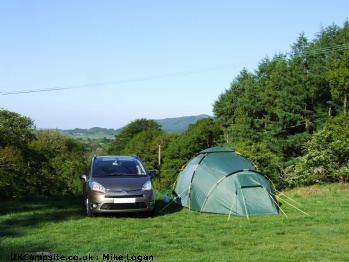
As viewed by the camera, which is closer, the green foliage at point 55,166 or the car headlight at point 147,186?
the car headlight at point 147,186

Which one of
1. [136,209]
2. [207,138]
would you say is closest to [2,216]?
[136,209]

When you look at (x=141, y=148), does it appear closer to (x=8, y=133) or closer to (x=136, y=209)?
(x=8, y=133)

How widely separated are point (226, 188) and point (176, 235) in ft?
11.7

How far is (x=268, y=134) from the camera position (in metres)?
45.6

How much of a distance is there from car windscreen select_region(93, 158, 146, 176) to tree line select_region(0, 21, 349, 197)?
13.0 meters

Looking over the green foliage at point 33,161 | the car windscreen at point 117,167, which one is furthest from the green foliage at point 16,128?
the car windscreen at point 117,167

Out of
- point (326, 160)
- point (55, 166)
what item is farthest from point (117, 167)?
point (55, 166)

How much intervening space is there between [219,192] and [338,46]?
33123 mm

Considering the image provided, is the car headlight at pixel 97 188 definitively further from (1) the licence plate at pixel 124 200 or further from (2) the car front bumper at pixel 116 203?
(1) the licence plate at pixel 124 200

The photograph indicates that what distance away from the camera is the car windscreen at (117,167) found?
38.1ft

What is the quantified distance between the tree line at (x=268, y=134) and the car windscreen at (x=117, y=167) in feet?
42.8

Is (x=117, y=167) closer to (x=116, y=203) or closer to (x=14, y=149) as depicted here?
(x=116, y=203)

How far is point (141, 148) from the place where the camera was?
63406 mm

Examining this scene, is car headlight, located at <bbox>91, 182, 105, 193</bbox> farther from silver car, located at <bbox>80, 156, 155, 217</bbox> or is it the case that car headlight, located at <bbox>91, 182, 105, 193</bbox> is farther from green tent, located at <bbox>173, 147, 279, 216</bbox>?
green tent, located at <bbox>173, 147, 279, 216</bbox>
